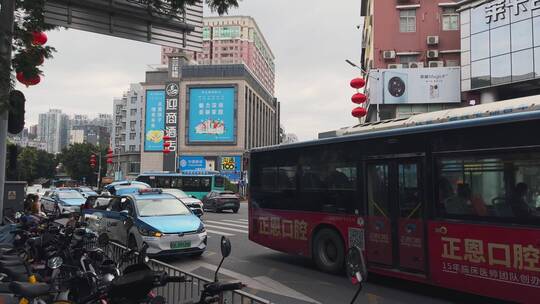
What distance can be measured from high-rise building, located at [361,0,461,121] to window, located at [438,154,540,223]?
1201 inches

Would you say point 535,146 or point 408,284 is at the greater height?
point 535,146

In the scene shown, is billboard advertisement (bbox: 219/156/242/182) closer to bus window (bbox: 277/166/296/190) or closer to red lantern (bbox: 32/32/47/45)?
bus window (bbox: 277/166/296/190)

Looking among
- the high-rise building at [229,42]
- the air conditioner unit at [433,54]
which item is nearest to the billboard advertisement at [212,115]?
the air conditioner unit at [433,54]

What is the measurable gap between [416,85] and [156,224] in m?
31.9

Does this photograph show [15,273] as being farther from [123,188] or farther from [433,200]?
[123,188]

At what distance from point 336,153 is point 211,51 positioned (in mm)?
132139

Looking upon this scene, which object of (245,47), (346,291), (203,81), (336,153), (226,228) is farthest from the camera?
(245,47)

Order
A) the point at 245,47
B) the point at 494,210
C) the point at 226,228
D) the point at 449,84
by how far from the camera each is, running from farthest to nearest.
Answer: the point at 245,47, the point at 449,84, the point at 226,228, the point at 494,210

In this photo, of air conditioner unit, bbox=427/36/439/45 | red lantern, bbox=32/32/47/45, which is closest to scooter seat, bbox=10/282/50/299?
red lantern, bbox=32/32/47/45

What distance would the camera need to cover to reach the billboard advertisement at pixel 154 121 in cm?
8638

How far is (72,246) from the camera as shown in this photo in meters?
6.46

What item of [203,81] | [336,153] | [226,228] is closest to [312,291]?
[336,153]

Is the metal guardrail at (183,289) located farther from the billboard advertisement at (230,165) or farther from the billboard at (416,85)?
the billboard advertisement at (230,165)

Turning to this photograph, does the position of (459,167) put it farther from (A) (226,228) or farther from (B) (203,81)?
(B) (203,81)
